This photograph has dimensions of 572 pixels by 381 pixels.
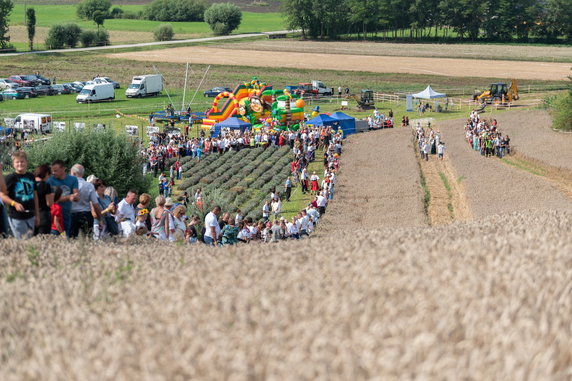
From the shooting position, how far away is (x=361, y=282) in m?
7.84

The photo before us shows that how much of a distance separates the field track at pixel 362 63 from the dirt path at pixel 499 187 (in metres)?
51.4

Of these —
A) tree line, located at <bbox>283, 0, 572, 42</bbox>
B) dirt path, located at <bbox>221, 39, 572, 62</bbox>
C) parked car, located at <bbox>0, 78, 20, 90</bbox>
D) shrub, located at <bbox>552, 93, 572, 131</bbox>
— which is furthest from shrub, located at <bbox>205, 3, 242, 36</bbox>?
shrub, located at <bbox>552, 93, 572, 131</bbox>

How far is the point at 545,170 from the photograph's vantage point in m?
43.9

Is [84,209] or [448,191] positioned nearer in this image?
[84,209]

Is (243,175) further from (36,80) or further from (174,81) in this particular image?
(174,81)

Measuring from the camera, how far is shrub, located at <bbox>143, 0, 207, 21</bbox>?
186m

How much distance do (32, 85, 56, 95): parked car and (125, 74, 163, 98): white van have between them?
7.40 m

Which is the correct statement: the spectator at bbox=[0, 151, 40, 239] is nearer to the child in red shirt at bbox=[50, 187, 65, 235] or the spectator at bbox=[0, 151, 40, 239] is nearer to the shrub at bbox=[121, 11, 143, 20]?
the child in red shirt at bbox=[50, 187, 65, 235]

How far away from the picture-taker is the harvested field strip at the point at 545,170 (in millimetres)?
38938

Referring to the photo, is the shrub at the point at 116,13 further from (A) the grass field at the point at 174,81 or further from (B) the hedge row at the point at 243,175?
(B) the hedge row at the point at 243,175

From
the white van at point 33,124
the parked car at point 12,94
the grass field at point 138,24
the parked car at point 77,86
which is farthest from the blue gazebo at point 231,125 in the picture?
the grass field at point 138,24

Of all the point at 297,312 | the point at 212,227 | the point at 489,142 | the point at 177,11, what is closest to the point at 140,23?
the point at 177,11

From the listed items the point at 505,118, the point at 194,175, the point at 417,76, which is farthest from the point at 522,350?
the point at 417,76

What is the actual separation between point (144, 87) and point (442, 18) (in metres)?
80.4
